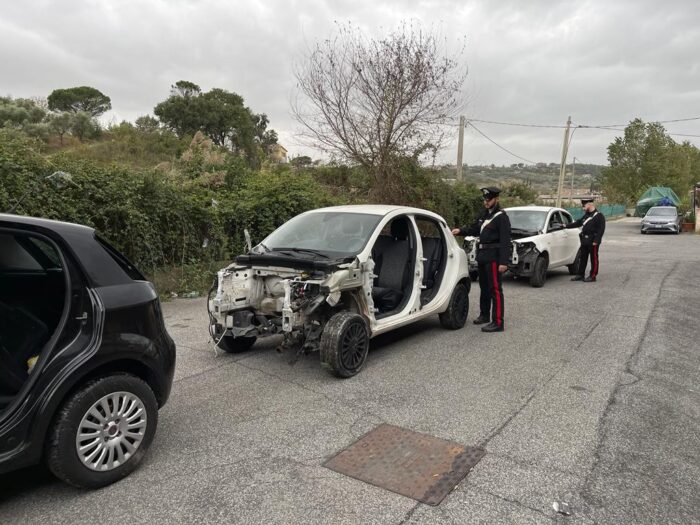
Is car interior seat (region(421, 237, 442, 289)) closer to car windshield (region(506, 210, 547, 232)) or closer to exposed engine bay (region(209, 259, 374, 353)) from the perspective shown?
exposed engine bay (region(209, 259, 374, 353))

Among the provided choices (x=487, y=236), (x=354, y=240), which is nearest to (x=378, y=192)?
(x=487, y=236)

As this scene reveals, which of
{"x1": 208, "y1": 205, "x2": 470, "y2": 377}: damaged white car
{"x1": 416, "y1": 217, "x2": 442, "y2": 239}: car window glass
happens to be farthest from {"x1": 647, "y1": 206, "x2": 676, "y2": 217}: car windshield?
{"x1": 208, "y1": 205, "x2": 470, "y2": 377}: damaged white car

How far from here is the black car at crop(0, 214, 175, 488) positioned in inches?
111

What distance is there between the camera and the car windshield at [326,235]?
5453 millimetres

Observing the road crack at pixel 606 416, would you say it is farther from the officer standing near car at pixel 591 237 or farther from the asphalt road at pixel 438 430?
the officer standing near car at pixel 591 237

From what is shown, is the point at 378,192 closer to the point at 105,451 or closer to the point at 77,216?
the point at 77,216

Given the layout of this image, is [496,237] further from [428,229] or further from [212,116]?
[212,116]

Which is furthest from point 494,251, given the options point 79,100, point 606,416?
point 79,100

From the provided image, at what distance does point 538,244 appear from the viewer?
428 inches

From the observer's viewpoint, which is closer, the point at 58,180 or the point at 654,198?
the point at 58,180

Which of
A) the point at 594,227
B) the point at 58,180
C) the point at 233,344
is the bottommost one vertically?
the point at 233,344

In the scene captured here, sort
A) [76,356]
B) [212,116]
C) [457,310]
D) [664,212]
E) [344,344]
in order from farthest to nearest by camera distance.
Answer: [212,116] → [664,212] → [457,310] → [344,344] → [76,356]

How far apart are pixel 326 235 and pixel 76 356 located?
3.22 metres

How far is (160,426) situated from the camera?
3.92 m
